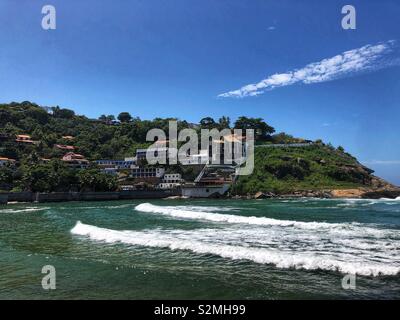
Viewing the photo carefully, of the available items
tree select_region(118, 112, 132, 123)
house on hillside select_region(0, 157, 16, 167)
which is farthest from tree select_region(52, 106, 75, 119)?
house on hillside select_region(0, 157, 16, 167)

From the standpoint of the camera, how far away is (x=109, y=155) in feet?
422

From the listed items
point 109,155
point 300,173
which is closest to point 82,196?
point 109,155

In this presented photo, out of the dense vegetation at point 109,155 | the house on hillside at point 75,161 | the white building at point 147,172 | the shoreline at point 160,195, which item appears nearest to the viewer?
the shoreline at point 160,195

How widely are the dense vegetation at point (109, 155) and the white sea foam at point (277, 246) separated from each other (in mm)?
58983

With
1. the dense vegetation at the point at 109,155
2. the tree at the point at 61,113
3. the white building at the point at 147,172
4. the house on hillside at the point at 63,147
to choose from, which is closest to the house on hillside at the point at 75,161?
the dense vegetation at the point at 109,155

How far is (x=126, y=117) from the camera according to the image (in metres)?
183

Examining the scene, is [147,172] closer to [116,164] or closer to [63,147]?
[116,164]

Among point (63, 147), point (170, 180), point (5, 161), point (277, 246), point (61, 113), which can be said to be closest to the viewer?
point (277, 246)

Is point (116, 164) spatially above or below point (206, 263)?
above

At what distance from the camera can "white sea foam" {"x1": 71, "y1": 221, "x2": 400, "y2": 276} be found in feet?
50.0

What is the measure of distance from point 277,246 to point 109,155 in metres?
115

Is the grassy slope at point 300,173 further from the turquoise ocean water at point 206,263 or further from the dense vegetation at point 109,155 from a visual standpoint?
the turquoise ocean water at point 206,263

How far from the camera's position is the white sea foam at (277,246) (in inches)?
600
